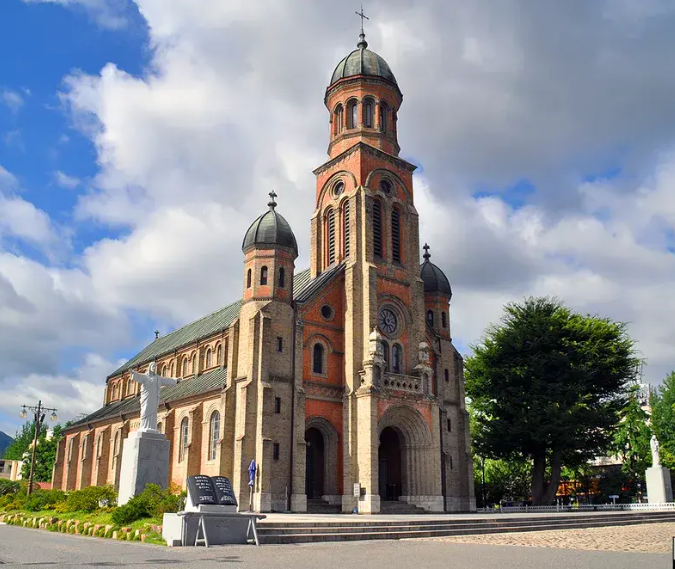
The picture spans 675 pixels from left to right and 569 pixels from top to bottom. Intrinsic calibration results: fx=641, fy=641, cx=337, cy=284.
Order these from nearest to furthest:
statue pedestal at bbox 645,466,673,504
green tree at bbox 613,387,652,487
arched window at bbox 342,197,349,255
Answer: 1. statue pedestal at bbox 645,466,673,504
2. arched window at bbox 342,197,349,255
3. green tree at bbox 613,387,652,487

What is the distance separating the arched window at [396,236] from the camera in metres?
43.6

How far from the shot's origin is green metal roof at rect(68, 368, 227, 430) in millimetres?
41653

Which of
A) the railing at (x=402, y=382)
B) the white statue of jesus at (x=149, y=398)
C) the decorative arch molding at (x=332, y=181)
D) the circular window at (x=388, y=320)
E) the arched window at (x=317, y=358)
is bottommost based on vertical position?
the white statue of jesus at (x=149, y=398)

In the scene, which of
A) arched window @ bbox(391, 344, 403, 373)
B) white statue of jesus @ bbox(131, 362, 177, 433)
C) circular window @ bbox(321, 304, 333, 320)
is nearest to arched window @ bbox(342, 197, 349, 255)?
circular window @ bbox(321, 304, 333, 320)

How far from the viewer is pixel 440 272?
47625 millimetres

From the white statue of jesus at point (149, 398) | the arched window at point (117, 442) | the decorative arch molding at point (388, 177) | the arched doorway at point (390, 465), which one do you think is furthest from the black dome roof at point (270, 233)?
the arched window at point (117, 442)

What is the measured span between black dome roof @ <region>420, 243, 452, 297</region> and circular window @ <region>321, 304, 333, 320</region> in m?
9.90

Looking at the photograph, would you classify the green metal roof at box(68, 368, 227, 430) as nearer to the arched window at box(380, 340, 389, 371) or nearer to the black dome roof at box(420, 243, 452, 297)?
the arched window at box(380, 340, 389, 371)

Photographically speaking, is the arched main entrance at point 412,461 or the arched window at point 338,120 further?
the arched window at point 338,120

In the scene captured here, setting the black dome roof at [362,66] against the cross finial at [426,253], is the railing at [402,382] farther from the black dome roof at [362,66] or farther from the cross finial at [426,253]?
the black dome roof at [362,66]

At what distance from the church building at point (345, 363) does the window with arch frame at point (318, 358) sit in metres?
0.08

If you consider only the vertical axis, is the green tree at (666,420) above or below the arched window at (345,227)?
below

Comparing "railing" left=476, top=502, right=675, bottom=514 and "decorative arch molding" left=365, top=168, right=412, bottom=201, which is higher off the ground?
"decorative arch molding" left=365, top=168, right=412, bottom=201

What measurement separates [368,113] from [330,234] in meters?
9.38
